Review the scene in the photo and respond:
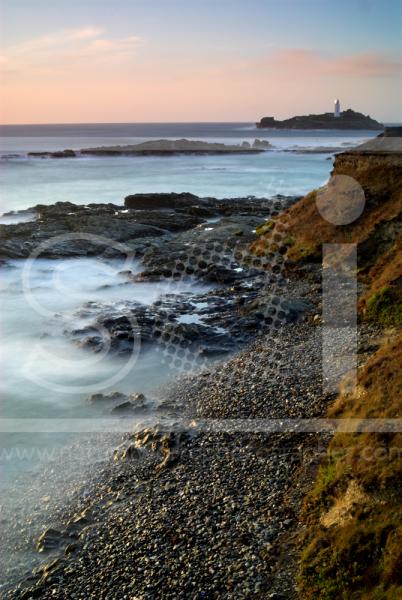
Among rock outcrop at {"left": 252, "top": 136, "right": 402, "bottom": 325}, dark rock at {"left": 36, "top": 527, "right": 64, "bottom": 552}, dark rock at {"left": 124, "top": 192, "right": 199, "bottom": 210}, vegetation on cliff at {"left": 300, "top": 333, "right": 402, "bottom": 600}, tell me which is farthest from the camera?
dark rock at {"left": 124, "top": 192, "right": 199, "bottom": 210}

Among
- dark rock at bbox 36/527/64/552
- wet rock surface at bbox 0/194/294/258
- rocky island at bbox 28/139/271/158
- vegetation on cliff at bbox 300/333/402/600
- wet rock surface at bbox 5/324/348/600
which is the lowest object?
dark rock at bbox 36/527/64/552

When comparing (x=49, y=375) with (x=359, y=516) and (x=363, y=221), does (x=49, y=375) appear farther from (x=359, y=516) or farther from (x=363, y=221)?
(x=363, y=221)

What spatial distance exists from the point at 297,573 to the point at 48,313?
16.3 metres

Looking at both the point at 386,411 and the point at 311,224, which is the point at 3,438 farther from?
the point at 311,224

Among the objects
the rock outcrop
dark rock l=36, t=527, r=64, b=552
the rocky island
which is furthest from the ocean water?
dark rock l=36, t=527, r=64, b=552

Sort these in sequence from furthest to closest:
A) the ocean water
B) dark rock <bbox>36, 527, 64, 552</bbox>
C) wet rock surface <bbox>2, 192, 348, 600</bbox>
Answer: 1. the ocean water
2. dark rock <bbox>36, 527, 64, 552</bbox>
3. wet rock surface <bbox>2, 192, 348, 600</bbox>

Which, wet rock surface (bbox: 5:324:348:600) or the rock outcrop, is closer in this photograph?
wet rock surface (bbox: 5:324:348:600)

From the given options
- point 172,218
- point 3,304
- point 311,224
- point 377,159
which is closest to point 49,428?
point 3,304

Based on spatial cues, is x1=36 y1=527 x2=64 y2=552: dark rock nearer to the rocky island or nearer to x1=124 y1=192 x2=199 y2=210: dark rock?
x1=124 y1=192 x2=199 y2=210: dark rock

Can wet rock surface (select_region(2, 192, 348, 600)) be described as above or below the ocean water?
below

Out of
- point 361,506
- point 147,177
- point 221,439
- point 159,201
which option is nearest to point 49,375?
point 221,439

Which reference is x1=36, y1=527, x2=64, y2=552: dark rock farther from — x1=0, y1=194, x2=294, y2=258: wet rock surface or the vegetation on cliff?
x1=0, y1=194, x2=294, y2=258: wet rock surface

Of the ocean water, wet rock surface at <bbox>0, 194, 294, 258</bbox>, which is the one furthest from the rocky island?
wet rock surface at <bbox>0, 194, 294, 258</bbox>

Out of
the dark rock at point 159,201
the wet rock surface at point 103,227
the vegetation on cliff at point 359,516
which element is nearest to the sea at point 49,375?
the wet rock surface at point 103,227
